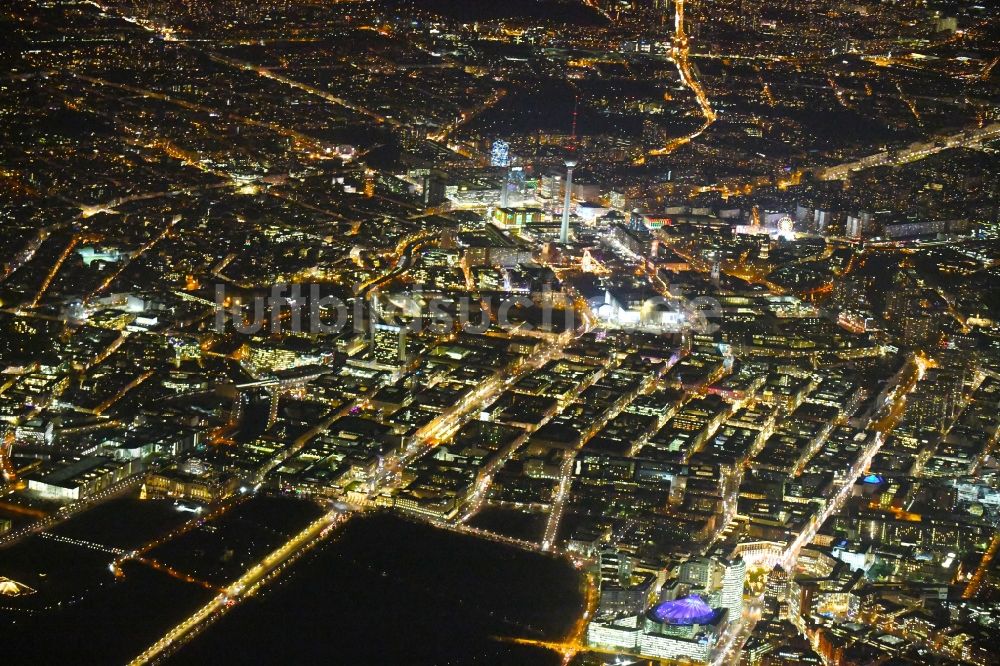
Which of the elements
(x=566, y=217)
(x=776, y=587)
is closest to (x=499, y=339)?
(x=566, y=217)

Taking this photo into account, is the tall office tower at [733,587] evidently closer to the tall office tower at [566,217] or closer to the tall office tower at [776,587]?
the tall office tower at [776,587]

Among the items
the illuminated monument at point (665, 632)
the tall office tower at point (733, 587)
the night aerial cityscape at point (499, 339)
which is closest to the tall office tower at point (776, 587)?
the night aerial cityscape at point (499, 339)

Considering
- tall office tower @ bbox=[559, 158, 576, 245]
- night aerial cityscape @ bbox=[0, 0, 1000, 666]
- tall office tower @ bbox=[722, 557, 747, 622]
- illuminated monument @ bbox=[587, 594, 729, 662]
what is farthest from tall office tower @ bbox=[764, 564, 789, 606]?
tall office tower @ bbox=[559, 158, 576, 245]

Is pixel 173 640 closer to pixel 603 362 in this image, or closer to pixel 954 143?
pixel 603 362

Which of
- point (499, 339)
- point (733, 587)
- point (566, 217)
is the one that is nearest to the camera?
point (733, 587)

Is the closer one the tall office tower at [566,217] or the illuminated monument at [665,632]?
the illuminated monument at [665,632]

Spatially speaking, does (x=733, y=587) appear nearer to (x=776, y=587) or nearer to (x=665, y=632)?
(x=776, y=587)

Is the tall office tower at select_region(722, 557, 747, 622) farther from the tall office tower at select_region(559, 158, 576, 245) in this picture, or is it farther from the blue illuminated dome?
the tall office tower at select_region(559, 158, 576, 245)
